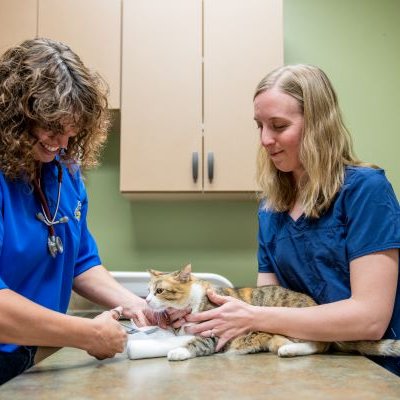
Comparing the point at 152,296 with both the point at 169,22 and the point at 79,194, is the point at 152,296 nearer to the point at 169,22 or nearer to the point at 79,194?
the point at 79,194

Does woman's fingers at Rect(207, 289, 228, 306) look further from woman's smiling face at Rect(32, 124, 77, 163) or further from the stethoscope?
woman's smiling face at Rect(32, 124, 77, 163)

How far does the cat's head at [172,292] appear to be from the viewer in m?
1.35

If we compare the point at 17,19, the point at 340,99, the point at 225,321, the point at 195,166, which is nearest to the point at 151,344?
the point at 225,321

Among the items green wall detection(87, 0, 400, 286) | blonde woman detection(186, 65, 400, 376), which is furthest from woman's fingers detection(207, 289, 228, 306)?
green wall detection(87, 0, 400, 286)

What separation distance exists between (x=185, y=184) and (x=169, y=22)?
2.55 ft

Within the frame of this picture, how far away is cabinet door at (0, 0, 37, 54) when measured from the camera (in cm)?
229

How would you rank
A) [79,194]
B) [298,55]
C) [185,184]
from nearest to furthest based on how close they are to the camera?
[79,194]
[185,184]
[298,55]

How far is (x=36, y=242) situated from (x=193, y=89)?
4.25 feet

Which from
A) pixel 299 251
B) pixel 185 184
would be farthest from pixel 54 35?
pixel 299 251

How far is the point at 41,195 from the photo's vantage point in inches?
49.1

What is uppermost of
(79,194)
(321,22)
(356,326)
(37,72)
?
(321,22)

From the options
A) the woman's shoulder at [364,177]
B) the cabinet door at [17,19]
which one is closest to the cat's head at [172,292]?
the woman's shoulder at [364,177]

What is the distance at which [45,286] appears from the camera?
50.4 inches

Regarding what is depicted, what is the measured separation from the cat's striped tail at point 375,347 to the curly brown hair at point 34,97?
889 millimetres
